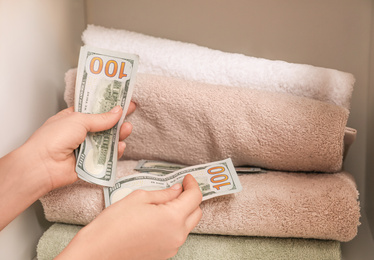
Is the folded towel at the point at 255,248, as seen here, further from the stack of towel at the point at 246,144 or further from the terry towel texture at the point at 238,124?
the terry towel texture at the point at 238,124

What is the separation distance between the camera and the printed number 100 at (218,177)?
2.00 feet

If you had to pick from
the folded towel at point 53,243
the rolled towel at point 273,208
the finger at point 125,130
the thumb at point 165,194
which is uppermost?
the finger at point 125,130

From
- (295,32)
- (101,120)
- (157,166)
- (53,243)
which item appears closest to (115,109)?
(101,120)

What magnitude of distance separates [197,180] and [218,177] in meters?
0.04

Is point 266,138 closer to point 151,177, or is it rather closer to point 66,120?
Answer: point 151,177

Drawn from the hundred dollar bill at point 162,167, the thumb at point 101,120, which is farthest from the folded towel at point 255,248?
the thumb at point 101,120

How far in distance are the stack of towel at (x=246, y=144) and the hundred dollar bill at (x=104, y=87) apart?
0.03 metres

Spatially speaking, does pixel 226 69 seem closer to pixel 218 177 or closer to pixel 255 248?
pixel 218 177

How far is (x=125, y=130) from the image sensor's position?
0.66 metres

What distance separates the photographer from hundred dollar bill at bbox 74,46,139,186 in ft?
2.14

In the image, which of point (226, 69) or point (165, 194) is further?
point (226, 69)

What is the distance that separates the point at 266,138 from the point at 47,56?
0.44m

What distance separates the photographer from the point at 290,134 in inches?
24.5

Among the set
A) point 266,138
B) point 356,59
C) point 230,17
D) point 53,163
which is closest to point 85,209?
point 53,163
